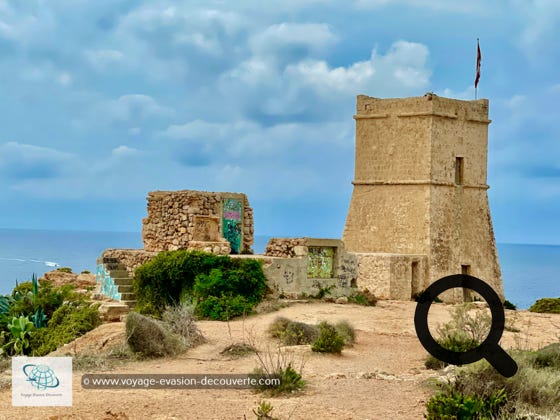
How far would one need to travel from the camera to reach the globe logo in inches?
431

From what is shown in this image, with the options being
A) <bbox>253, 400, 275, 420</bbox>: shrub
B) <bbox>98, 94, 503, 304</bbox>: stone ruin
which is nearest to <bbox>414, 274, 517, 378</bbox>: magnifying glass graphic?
<bbox>253, 400, 275, 420</bbox>: shrub

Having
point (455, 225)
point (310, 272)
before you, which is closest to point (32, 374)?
point (310, 272)

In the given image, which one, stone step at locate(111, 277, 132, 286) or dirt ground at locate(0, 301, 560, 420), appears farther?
stone step at locate(111, 277, 132, 286)

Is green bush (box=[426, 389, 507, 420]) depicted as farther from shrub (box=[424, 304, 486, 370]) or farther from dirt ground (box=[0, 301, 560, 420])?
shrub (box=[424, 304, 486, 370])

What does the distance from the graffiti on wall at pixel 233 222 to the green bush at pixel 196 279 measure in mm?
2594

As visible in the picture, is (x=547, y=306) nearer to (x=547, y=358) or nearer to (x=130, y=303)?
(x=130, y=303)

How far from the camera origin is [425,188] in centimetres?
2895

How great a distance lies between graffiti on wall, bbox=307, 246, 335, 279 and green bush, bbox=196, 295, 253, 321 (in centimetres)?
302

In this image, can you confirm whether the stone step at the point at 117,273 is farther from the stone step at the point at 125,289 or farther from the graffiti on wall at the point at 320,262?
the graffiti on wall at the point at 320,262

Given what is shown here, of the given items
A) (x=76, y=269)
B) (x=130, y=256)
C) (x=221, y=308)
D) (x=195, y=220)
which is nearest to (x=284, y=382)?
(x=221, y=308)

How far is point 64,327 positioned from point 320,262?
24.5ft

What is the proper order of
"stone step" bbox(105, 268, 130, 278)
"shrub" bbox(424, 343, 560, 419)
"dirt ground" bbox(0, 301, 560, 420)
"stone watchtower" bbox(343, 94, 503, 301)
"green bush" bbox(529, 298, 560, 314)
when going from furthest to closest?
"stone watchtower" bbox(343, 94, 503, 301)
"green bush" bbox(529, 298, 560, 314)
"stone step" bbox(105, 268, 130, 278)
"shrub" bbox(424, 343, 560, 419)
"dirt ground" bbox(0, 301, 560, 420)

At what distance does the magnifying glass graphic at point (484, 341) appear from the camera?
10320 mm

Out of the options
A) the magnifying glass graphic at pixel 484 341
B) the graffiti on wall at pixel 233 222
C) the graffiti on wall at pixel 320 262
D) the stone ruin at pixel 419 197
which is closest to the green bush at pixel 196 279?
the graffiti on wall at pixel 320 262
